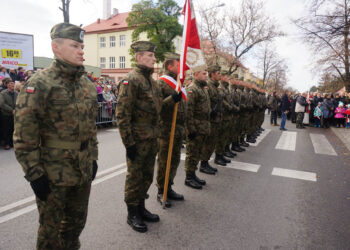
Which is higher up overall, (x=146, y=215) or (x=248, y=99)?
(x=248, y=99)

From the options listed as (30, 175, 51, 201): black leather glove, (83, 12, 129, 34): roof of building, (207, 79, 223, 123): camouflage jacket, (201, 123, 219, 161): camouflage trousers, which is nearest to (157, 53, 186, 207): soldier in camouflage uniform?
(201, 123, 219, 161): camouflage trousers

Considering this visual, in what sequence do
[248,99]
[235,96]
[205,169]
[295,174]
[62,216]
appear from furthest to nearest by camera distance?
[248,99] < [235,96] < [295,174] < [205,169] < [62,216]

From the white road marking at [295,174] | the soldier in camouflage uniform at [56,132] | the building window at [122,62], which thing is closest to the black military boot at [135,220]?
the soldier in camouflage uniform at [56,132]

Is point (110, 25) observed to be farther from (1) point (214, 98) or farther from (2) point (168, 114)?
(2) point (168, 114)

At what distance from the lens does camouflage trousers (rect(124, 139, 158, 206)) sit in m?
3.16

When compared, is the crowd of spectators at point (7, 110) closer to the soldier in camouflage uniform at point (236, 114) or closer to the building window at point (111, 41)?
the soldier in camouflage uniform at point (236, 114)

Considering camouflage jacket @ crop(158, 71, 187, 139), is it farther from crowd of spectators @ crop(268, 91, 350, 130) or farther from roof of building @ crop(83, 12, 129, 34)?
roof of building @ crop(83, 12, 129, 34)

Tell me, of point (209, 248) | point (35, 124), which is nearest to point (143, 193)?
point (209, 248)

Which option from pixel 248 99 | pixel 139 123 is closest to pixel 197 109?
Result: pixel 139 123

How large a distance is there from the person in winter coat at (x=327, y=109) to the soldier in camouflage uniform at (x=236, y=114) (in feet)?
32.5

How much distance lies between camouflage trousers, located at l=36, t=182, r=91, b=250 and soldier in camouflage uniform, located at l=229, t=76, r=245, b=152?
576 centimetres

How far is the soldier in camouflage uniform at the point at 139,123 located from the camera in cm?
301

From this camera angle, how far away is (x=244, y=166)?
6398 mm

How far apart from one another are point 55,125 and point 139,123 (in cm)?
128
